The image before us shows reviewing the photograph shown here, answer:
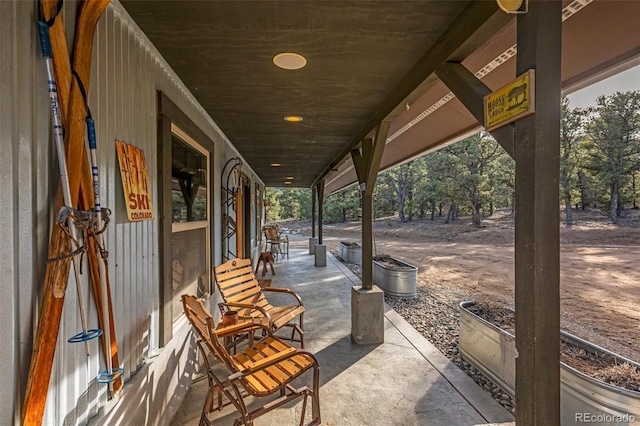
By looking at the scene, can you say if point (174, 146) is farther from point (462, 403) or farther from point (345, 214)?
point (345, 214)

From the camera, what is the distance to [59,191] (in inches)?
42.7

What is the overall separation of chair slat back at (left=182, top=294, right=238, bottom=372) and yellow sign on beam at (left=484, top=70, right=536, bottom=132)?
200 cm

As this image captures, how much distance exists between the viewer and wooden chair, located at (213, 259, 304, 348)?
9.50 feet

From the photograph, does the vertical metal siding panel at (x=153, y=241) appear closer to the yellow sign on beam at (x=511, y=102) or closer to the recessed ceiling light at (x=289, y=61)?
the recessed ceiling light at (x=289, y=61)

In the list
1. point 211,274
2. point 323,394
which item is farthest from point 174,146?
point 323,394

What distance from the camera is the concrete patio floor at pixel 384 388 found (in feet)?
7.06

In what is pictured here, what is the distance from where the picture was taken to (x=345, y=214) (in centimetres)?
3200

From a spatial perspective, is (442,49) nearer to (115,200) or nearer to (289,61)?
(289,61)

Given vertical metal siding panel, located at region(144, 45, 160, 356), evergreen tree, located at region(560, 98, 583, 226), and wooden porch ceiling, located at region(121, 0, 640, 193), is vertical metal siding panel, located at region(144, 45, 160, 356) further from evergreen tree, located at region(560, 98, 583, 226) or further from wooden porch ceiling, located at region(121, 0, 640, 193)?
evergreen tree, located at region(560, 98, 583, 226)

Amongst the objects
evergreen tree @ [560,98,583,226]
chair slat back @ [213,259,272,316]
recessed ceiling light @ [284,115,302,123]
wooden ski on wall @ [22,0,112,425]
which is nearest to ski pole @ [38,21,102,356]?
wooden ski on wall @ [22,0,112,425]

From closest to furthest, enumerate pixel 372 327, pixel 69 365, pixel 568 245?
pixel 69 365
pixel 372 327
pixel 568 245

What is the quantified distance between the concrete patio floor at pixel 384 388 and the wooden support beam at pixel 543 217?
1.24 metres

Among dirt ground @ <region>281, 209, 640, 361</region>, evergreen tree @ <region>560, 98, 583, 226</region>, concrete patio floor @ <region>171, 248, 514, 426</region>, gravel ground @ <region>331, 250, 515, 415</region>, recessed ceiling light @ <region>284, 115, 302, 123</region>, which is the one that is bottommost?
dirt ground @ <region>281, 209, 640, 361</region>

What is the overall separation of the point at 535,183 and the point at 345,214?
1216 inches
